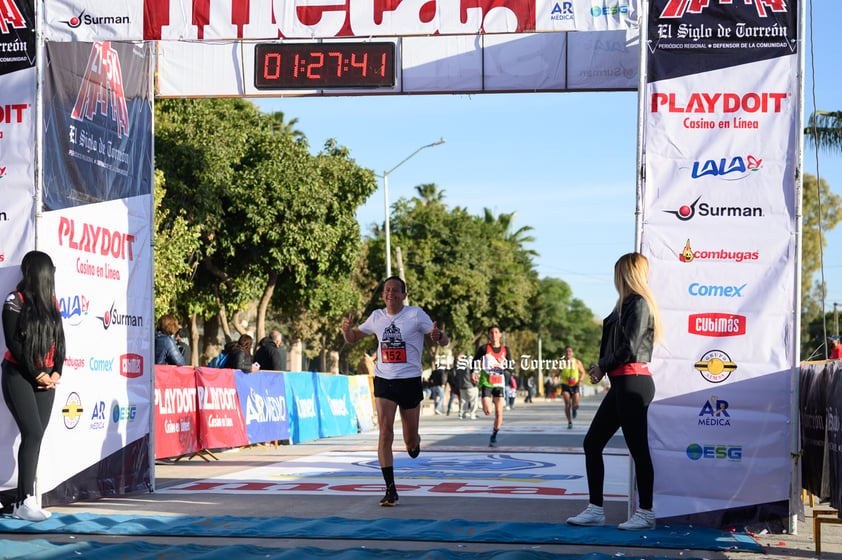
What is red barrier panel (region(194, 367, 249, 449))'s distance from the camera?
15.9m

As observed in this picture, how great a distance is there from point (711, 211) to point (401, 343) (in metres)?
2.90

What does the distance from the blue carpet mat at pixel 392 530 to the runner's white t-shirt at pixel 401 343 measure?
1.63m

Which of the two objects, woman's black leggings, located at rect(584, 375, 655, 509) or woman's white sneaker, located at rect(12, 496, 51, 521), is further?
woman's white sneaker, located at rect(12, 496, 51, 521)

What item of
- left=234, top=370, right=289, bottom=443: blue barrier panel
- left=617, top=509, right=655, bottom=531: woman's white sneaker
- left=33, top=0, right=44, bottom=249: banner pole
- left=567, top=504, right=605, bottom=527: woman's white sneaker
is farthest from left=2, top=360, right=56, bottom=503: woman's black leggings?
left=234, top=370, right=289, bottom=443: blue barrier panel

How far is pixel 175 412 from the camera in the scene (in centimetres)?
1491

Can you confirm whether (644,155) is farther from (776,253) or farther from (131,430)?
(131,430)

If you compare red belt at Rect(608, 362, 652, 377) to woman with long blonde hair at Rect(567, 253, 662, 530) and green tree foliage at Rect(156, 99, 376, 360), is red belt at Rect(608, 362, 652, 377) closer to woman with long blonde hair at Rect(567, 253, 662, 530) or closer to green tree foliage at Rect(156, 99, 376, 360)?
woman with long blonde hair at Rect(567, 253, 662, 530)

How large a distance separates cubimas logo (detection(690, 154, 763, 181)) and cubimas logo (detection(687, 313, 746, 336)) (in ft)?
3.55

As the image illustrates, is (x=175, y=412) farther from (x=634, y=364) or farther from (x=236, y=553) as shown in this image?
(x=634, y=364)

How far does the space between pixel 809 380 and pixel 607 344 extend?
83.0 inches

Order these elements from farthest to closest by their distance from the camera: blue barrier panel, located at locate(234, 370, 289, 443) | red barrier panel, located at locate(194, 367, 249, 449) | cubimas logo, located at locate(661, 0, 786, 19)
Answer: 1. blue barrier panel, located at locate(234, 370, 289, 443)
2. red barrier panel, located at locate(194, 367, 249, 449)
3. cubimas logo, located at locate(661, 0, 786, 19)

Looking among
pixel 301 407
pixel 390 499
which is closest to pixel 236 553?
pixel 390 499

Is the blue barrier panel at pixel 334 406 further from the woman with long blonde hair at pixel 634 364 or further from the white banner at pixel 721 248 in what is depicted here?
the woman with long blonde hair at pixel 634 364

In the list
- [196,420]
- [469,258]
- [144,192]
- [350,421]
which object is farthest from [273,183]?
[469,258]
